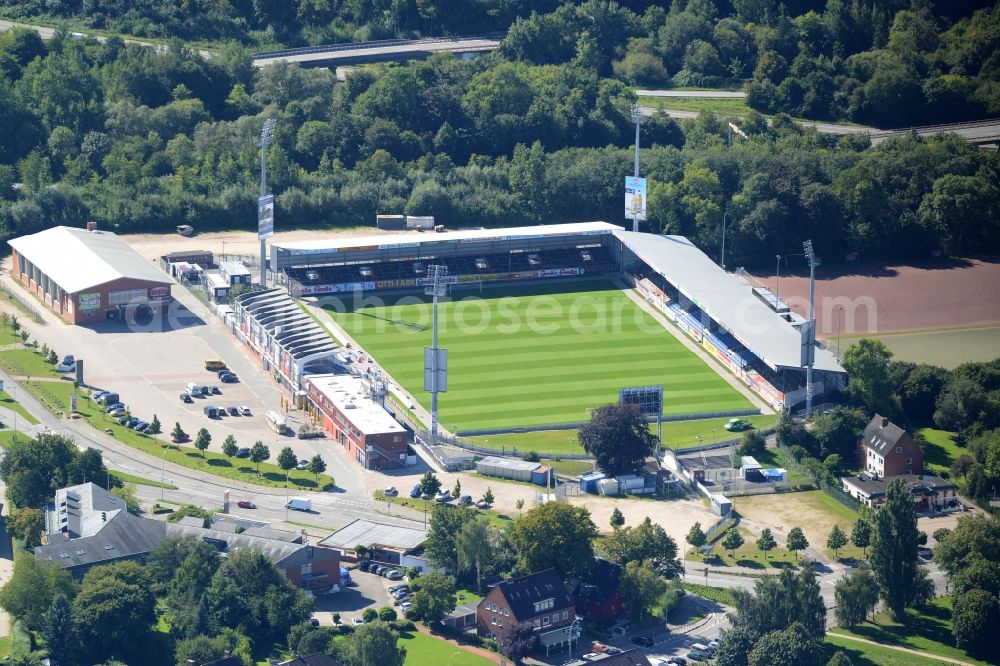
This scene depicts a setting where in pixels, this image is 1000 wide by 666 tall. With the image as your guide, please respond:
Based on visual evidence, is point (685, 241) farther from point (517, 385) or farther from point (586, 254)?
point (517, 385)

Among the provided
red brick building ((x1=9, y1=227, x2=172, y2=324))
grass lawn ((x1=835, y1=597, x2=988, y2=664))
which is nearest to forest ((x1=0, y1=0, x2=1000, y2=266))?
red brick building ((x1=9, y1=227, x2=172, y2=324))

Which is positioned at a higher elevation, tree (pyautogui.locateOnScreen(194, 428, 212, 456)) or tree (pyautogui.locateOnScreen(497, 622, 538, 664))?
tree (pyautogui.locateOnScreen(194, 428, 212, 456))

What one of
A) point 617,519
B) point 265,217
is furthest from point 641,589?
point 265,217

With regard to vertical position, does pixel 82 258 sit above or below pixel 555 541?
above

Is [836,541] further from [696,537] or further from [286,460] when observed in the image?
[286,460]

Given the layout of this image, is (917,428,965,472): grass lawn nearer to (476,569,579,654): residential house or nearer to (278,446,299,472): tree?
(476,569,579,654): residential house

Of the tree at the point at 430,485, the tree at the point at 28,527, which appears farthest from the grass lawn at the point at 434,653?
the tree at the point at 28,527

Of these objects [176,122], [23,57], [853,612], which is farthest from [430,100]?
[853,612]
